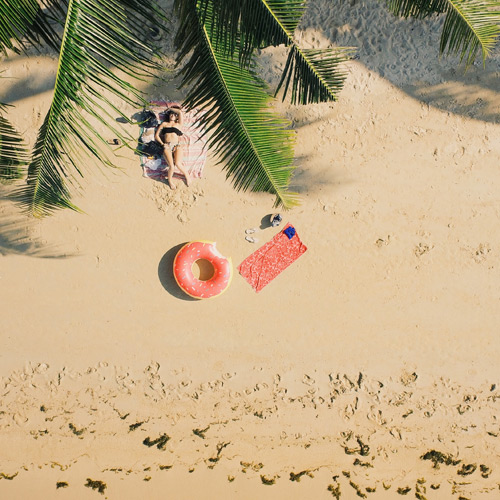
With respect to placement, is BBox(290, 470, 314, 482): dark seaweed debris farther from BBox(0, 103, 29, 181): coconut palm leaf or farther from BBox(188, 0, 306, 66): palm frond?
BBox(188, 0, 306, 66): palm frond

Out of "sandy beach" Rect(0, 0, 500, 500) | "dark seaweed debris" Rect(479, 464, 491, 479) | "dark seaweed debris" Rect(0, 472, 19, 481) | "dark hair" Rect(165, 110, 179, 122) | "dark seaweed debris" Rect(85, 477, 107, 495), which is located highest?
"dark hair" Rect(165, 110, 179, 122)

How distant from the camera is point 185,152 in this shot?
197 inches

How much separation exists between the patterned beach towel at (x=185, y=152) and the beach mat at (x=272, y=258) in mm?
1083

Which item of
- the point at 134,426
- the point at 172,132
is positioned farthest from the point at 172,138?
the point at 134,426

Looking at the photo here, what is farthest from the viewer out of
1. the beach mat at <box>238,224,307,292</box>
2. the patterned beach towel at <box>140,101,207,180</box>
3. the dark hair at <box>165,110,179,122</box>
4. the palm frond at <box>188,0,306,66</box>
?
the beach mat at <box>238,224,307,292</box>

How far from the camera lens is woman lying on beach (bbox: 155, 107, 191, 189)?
4.89 m

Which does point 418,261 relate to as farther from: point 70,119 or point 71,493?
point 71,493

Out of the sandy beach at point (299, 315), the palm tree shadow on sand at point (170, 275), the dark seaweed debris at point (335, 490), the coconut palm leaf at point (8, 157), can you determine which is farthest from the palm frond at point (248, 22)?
the dark seaweed debris at point (335, 490)

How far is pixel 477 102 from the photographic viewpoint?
505 centimetres

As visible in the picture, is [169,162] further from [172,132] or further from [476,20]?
[476,20]

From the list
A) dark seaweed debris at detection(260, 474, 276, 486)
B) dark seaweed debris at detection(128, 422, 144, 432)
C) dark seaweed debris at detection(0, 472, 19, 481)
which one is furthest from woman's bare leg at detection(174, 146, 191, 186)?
dark seaweed debris at detection(0, 472, 19, 481)

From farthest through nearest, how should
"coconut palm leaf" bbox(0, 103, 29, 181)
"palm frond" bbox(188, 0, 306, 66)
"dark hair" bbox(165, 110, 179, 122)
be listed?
"dark hair" bbox(165, 110, 179, 122) < "coconut palm leaf" bbox(0, 103, 29, 181) < "palm frond" bbox(188, 0, 306, 66)

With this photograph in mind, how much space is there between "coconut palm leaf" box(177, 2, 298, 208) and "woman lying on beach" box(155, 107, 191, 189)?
168cm

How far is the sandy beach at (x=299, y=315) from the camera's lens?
5059 millimetres
